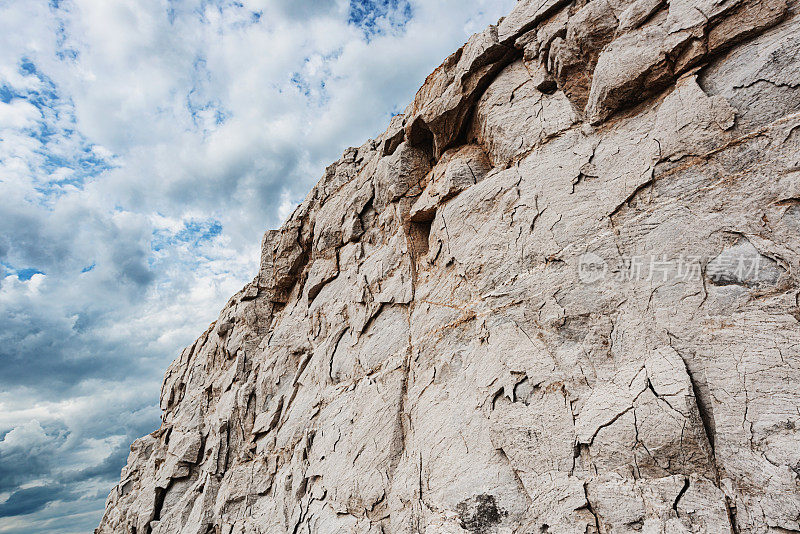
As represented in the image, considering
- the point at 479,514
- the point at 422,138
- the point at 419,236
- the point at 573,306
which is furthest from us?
the point at 422,138

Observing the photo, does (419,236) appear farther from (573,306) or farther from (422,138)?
(573,306)

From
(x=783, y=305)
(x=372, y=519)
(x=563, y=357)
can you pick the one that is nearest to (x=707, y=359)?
(x=783, y=305)

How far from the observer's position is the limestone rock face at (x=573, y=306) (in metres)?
6.36

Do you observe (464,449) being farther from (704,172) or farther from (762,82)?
(762,82)

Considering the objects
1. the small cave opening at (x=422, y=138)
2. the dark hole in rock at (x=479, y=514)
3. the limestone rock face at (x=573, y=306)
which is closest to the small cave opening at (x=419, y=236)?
the limestone rock face at (x=573, y=306)

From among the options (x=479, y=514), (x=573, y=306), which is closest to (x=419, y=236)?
(x=573, y=306)

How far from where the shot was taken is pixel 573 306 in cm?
848

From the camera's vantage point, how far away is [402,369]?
456 inches

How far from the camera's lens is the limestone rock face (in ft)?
20.9

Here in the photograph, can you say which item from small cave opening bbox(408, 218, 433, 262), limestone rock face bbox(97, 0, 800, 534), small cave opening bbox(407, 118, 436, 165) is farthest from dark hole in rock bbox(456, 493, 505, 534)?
small cave opening bbox(407, 118, 436, 165)

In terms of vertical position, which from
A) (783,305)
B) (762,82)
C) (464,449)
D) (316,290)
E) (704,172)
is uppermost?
(316,290)

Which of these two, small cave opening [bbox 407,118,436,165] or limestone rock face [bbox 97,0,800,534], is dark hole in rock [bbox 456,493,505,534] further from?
small cave opening [bbox 407,118,436,165]

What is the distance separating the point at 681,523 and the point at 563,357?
3041mm

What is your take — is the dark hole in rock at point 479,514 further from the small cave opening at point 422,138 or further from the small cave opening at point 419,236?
the small cave opening at point 422,138
